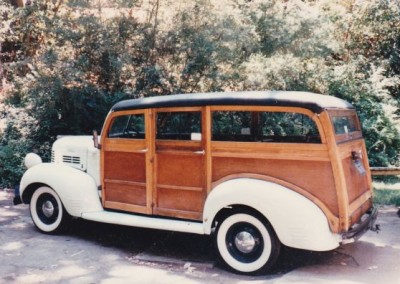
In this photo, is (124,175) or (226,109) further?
(124,175)

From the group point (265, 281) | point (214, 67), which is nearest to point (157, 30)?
point (214, 67)

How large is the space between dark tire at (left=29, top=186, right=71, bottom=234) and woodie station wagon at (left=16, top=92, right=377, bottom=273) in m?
0.01

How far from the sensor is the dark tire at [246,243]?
4.52m

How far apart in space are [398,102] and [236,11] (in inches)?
229

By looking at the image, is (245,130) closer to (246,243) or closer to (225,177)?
(225,177)

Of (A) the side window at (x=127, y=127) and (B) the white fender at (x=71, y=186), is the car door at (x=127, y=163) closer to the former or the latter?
(A) the side window at (x=127, y=127)

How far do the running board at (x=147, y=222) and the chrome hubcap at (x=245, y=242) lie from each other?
41cm

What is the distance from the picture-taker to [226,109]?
4.85 m

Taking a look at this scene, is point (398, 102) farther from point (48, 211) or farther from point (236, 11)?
point (48, 211)

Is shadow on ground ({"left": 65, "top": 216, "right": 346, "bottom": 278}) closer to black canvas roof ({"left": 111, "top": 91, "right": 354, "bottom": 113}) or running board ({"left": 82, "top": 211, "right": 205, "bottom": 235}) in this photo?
running board ({"left": 82, "top": 211, "right": 205, "bottom": 235})

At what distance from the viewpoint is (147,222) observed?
17.2ft

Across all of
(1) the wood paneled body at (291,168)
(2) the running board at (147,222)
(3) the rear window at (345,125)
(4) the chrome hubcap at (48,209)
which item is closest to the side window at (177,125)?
(1) the wood paneled body at (291,168)

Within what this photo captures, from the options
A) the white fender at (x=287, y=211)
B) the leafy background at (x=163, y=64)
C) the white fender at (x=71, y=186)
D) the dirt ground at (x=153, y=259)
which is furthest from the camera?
the leafy background at (x=163, y=64)

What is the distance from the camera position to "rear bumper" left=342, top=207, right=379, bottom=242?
4348 mm
